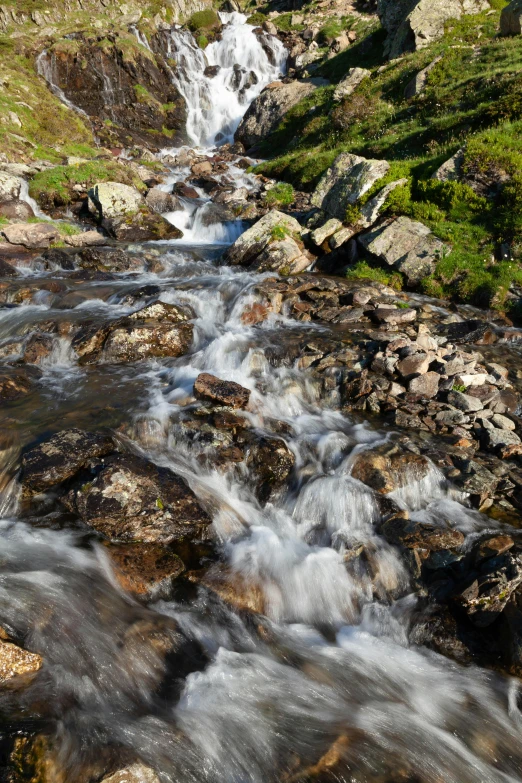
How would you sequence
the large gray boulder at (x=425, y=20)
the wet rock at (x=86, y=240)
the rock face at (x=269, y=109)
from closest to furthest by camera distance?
the wet rock at (x=86, y=240), the large gray boulder at (x=425, y=20), the rock face at (x=269, y=109)

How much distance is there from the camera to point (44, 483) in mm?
6605

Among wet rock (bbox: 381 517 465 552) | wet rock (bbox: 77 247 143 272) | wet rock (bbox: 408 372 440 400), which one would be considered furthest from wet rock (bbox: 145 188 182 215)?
wet rock (bbox: 381 517 465 552)

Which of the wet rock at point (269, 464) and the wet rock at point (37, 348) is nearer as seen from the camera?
the wet rock at point (269, 464)

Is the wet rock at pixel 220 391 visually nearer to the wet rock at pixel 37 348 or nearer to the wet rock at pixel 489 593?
the wet rock at pixel 37 348

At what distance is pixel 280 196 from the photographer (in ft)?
73.9

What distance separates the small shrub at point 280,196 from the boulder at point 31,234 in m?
10.4

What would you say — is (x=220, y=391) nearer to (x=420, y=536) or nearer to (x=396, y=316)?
(x=420, y=536)

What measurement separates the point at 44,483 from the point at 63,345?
19.2ft

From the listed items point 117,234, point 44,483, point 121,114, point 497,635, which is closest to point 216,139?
point 121,114

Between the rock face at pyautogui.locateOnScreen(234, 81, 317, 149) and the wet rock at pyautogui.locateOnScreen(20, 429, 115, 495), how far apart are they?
36.4m

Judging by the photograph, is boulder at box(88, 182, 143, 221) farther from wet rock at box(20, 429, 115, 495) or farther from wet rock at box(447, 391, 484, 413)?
wet rock at box(447, 391, 484, 413)

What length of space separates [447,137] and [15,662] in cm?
2343

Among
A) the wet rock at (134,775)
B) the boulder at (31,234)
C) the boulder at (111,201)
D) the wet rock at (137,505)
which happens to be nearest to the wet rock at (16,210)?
the boulder at (31,234)

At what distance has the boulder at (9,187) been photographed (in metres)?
20.2
